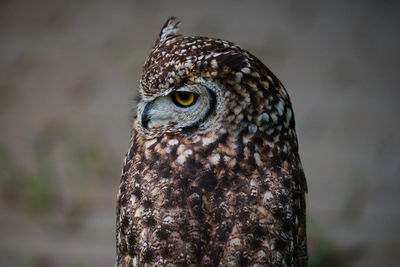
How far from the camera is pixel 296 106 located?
568 cm

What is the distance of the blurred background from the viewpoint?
15.6 ft

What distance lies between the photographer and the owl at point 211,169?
215 centimetres

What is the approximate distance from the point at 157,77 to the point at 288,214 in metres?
0.65

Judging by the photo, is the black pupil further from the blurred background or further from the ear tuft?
the blurred background

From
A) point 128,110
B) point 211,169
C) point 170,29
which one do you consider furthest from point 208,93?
point 128,110

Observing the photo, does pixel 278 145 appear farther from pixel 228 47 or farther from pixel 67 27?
pixel 67 27

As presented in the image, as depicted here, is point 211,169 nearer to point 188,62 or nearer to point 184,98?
point 184,98

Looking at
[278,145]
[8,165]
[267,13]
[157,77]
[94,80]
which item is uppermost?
[267,13]

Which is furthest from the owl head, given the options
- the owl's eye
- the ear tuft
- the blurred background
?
the blurred background

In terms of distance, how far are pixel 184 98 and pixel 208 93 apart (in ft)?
0.30

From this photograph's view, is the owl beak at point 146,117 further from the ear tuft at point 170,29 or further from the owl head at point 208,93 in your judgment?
the ear tuft at point 170,29

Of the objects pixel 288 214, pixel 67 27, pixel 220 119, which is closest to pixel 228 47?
pixel 220 119

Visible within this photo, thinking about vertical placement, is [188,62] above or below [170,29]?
below

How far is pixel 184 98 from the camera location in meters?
2.22
